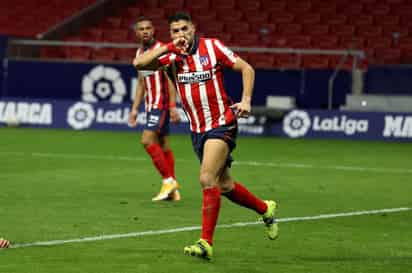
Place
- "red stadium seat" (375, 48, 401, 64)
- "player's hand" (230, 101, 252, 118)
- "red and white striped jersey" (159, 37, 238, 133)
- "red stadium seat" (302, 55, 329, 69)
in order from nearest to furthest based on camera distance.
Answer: "player's hand" (230, 101, 252, 118), "red and white striped jersey" (159, 37, 238, 133), "red stadium seat" (375, 48, 401, 64), "red stadium seat" (302, 55, 329, 69)

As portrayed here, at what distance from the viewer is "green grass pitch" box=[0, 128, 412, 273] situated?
352 inches

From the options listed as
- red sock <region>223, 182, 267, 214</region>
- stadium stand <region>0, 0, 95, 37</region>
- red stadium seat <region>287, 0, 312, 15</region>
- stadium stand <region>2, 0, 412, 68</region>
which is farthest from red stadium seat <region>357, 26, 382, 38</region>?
red sock <region>223, 182, 267, 214</region>

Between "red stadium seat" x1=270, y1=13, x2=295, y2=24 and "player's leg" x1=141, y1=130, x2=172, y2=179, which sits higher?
"red stadium seat" x1=270, y1=13, x2=295, y2=24

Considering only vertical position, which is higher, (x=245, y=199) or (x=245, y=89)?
(x=245, y=89)

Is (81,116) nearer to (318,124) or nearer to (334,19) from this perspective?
(318,124)

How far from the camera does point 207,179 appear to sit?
9.32 meters

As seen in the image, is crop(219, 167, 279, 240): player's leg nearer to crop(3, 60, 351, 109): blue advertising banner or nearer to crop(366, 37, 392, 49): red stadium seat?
crop(3, 60, 351, 109): blue advertising banner

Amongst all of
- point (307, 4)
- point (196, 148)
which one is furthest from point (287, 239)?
point (307, 4)

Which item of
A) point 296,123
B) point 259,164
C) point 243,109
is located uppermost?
point 243,109

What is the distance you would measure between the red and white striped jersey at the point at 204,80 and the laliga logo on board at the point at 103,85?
18.0 metres

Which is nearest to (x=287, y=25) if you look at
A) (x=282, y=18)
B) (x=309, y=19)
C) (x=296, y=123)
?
(x=282, y=18)

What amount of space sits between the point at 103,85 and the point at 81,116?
1178 millimetres

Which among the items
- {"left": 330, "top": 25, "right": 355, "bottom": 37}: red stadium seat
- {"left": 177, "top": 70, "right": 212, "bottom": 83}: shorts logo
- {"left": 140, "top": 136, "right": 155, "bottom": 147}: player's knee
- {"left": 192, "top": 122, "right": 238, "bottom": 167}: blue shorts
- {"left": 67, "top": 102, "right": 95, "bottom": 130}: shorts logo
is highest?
{"left": 177, "top": 70, "right": 212, "bottom": 83}: shorts logo

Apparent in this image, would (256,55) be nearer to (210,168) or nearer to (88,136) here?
(88,136)
